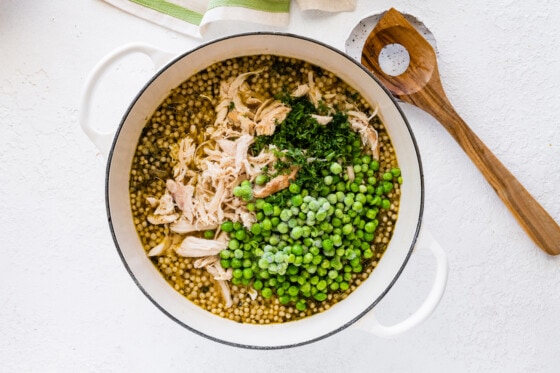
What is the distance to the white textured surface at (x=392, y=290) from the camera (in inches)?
68.6

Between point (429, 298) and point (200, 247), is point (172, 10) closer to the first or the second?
point (200, 247)

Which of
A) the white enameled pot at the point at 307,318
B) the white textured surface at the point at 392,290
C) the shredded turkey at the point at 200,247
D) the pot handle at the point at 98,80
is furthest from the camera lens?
the white textured surface at the point at 392,290

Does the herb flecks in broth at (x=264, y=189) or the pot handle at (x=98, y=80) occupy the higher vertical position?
the pot handle at (x=98, y=80)

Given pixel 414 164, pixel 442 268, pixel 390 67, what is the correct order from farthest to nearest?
pixel 390 67 → pixel 414 164 → pixel 442 268

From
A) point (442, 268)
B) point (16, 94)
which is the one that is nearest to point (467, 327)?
point (442, 268)

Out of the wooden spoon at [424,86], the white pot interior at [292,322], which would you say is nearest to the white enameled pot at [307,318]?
the white pot interior at [292,322]

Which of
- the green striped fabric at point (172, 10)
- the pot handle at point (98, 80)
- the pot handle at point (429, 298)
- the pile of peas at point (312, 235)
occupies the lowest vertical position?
the pot handle at point (429, 298)

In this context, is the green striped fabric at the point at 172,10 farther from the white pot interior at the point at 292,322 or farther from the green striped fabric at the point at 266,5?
the white pot interior at the point at 292,322

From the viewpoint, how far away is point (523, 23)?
5.86ft

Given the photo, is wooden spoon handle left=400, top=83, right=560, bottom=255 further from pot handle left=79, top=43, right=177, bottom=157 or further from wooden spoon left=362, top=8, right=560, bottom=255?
pot handle left=79, top=43, right=177, bottom=157

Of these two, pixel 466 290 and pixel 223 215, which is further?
pixel 466 290

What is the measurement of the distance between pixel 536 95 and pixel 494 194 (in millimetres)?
350

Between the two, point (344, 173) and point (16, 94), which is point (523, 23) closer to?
point (344, 173)

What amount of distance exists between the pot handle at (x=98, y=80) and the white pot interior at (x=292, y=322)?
0.23ft
